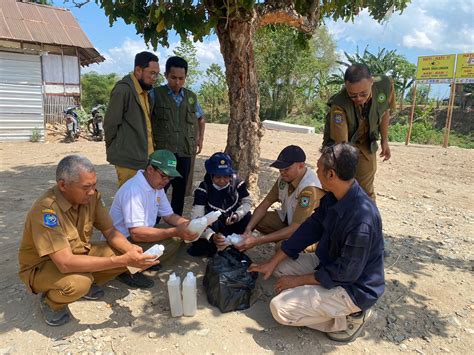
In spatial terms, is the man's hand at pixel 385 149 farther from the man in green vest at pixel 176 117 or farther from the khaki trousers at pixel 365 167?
the man in green vest at pixel 176 117

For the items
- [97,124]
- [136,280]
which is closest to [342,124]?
[136,280]

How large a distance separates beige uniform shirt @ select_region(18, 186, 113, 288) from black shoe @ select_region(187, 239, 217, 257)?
3.32ft

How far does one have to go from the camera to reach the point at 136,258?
252cm

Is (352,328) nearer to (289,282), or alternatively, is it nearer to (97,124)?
(289,282)

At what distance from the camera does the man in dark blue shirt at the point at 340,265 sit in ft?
7.75

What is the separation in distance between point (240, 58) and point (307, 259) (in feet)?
8.43

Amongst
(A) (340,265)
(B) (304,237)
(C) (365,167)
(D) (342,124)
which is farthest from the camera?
(C) (365,167)

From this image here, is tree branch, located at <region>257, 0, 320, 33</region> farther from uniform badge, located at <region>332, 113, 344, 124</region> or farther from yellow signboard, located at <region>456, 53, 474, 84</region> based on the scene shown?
yellow signboard, located at <region>456, 53, 474, 84</region>

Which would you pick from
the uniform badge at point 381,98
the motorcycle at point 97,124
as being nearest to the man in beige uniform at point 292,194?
the uniform badge at point 381,98

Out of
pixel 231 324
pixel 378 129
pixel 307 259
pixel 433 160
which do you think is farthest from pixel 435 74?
pixel 231 324

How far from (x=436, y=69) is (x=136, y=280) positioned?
11807mm

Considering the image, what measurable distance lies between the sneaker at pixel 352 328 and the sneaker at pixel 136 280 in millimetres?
1524

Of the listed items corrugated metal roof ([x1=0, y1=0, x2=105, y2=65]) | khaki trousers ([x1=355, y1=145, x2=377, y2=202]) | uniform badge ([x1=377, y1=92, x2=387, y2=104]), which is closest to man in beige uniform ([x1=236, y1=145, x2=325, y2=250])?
khaki trousers ([x1=355, y1=145, x2=377, y2=202])

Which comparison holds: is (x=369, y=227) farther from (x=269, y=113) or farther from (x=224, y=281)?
(x=269, y=113)
